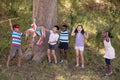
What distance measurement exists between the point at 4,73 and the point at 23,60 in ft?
3.72

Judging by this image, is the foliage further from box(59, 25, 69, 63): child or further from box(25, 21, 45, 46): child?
box(25, 21, 45, 46): child

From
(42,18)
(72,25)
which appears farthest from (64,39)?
(72,25)

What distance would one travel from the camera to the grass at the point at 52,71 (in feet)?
30.9

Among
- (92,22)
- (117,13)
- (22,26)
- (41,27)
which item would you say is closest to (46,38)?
(41,27)

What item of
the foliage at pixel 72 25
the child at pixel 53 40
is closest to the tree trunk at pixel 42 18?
the child at pixel 53 40

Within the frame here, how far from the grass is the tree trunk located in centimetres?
28

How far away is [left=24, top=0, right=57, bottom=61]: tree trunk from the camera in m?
10.2

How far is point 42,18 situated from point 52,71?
1763 mm

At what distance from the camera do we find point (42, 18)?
10.2 metres

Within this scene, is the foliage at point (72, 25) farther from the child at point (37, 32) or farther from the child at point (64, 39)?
the child at point (37, 32)

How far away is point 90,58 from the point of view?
11.1 metres

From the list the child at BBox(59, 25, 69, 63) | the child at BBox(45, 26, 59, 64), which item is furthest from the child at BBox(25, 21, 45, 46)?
the child at BBox(59, 25, 69, 63)

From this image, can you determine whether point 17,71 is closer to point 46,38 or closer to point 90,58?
point 46,38

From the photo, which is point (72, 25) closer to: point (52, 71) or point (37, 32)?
point (37, 32)
